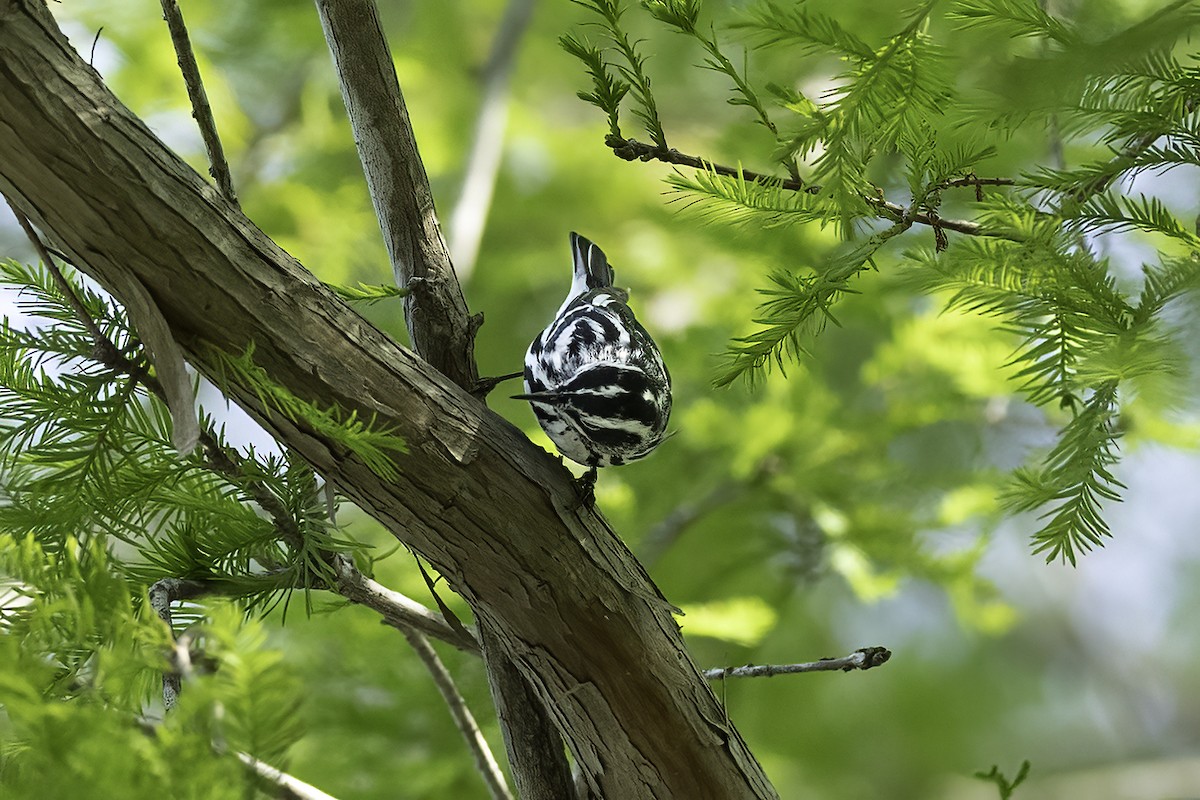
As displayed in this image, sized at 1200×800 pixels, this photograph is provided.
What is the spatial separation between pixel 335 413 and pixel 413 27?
9.57ft

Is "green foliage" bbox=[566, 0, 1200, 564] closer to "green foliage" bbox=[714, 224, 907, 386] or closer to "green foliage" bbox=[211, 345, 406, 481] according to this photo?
"green foliage" bbox=[714, 224, 907, 386]

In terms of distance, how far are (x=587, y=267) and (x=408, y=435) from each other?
3.35 ft

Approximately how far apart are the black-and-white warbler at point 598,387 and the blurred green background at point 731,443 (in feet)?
0.50

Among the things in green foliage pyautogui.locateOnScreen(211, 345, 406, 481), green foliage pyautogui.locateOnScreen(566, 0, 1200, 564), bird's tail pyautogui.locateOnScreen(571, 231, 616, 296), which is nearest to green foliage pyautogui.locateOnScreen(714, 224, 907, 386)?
green foliage pyautogui.locateOnScreen(566, 0, 1200, 564)

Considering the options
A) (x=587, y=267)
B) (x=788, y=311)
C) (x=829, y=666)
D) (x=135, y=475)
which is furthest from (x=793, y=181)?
(x=587, y=267)

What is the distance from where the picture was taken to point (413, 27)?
140 inches

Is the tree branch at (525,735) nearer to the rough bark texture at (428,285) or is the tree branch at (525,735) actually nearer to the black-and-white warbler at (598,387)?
the rough bark texture at (428,285)

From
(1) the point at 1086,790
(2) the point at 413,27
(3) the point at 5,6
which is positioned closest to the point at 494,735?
(3) the point at 5,6

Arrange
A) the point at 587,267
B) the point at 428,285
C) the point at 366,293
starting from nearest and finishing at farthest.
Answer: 1. the point at 366,293
2. the point at 428,285
3. the point at 587,267

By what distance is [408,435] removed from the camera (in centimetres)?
102

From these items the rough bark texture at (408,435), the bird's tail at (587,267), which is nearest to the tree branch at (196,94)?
the rough bark texture at (408,435)

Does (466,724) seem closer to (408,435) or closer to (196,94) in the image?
(408,435)

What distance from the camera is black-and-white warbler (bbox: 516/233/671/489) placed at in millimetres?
1386

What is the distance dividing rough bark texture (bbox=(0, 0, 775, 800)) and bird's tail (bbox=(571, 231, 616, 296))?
34.8 inches
